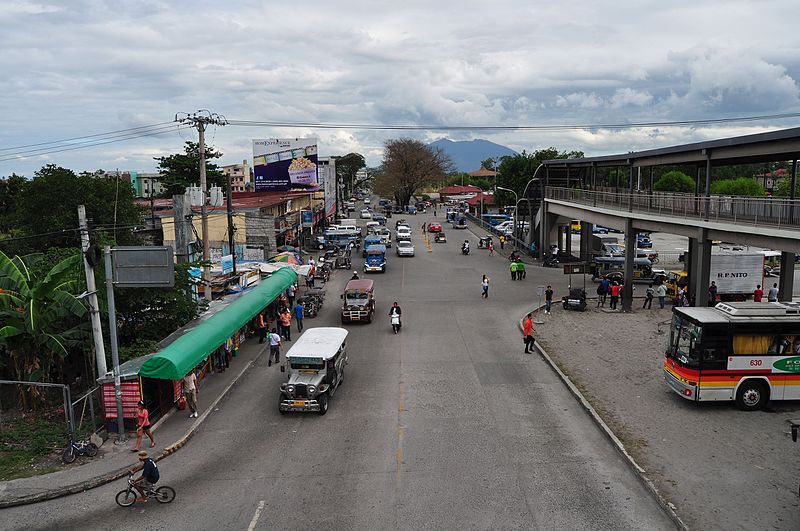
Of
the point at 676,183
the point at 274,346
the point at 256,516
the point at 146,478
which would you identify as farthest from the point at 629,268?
the point at 676,183

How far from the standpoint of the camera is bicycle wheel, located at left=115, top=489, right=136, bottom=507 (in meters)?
12.3

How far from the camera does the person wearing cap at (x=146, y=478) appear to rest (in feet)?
39.7

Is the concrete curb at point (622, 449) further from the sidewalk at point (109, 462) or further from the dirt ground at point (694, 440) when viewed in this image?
the sidewalk at point (109, 462)

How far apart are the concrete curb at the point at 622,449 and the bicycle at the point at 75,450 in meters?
12.5

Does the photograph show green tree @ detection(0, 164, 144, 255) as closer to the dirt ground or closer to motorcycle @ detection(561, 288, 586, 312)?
motorcycle @ detection(561, 288, 586, 312)

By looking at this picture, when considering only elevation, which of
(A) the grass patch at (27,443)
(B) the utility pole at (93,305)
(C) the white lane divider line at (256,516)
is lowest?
(A) the grass patch at (27,443)

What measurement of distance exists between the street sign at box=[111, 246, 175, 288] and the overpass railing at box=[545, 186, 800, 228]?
Answer: 19.3m

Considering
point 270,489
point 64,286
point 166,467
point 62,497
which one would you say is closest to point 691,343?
point 270,489

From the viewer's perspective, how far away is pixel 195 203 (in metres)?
24.2

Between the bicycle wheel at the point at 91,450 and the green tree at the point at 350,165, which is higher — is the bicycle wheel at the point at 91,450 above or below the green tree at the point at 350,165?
below

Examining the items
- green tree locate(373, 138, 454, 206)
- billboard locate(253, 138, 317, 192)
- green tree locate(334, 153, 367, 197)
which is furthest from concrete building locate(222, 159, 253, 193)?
billboard locate(253, 138, 317, 192)

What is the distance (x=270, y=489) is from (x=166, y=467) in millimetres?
3035

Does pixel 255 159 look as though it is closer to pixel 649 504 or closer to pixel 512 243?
pixel 512 243

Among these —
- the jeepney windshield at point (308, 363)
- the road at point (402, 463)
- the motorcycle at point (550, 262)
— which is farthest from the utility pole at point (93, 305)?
the motorcycle at point (550, 262)
